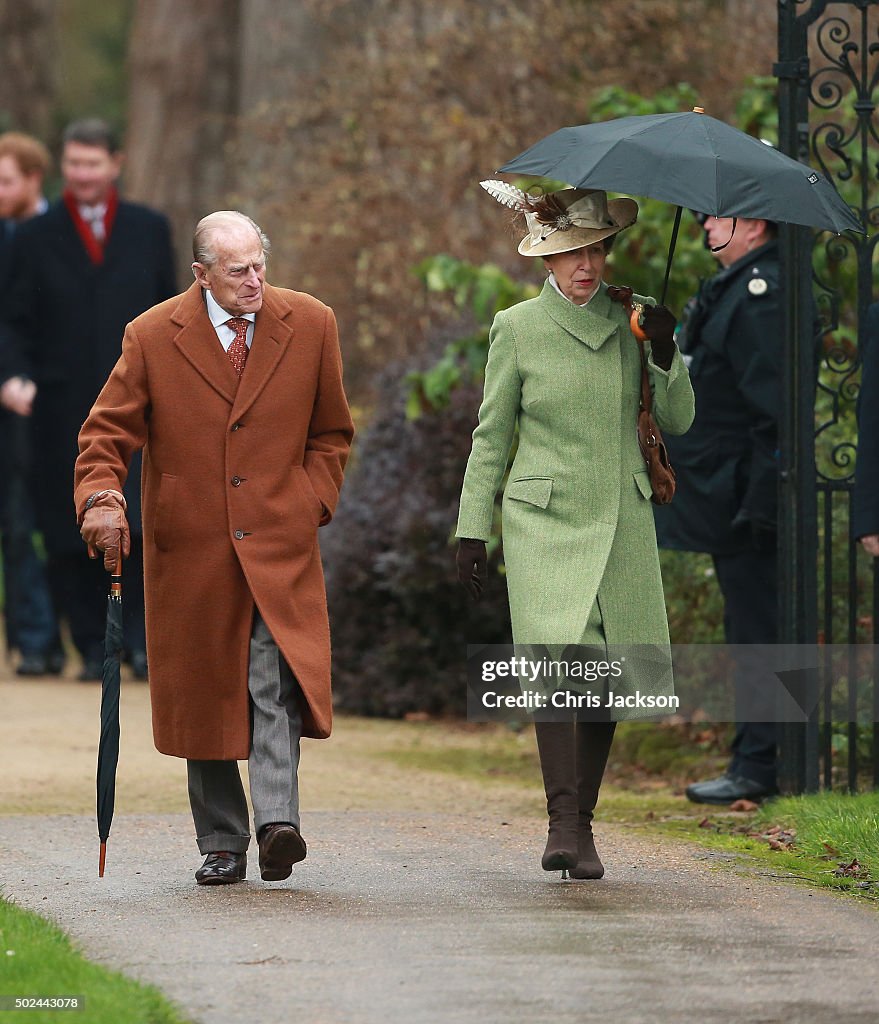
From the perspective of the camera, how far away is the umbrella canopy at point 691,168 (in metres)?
5.70

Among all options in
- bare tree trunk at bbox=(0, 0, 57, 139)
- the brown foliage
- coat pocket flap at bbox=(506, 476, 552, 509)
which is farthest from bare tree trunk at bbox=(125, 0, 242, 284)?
coat pocket flap at bbox=(506, 476, 552, 509)

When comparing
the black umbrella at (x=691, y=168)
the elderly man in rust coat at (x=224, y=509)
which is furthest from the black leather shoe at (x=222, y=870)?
the black umbrella at (x=691, y=168)

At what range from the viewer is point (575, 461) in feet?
19.5

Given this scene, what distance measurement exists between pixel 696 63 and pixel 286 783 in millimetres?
7460

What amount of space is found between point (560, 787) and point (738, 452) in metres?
2.11

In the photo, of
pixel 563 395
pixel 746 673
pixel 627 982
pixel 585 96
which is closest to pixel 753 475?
pixel 746 673

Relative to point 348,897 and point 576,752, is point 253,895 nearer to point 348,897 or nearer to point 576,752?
point 348,897

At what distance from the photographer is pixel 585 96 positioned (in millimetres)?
12008

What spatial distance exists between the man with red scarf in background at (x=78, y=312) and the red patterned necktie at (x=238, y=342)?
4.42m

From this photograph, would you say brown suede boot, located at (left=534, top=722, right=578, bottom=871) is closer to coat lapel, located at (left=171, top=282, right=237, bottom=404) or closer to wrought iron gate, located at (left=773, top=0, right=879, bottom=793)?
coat lapel, located at (left=171, top=282, right=237, bottom=404)

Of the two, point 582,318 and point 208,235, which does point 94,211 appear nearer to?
point 208,235

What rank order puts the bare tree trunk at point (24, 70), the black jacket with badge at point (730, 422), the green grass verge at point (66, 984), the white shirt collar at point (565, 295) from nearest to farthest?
the green grass verge at point (66, 984), the white shirt collar at point (565, 295), the black jacket with badge at point (730, 422), the bare tree trunk at point (24, 70)

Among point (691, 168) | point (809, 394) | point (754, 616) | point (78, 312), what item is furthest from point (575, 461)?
point (78, 312)

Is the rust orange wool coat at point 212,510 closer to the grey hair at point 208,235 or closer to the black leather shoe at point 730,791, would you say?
the grey hair at point 208,235
